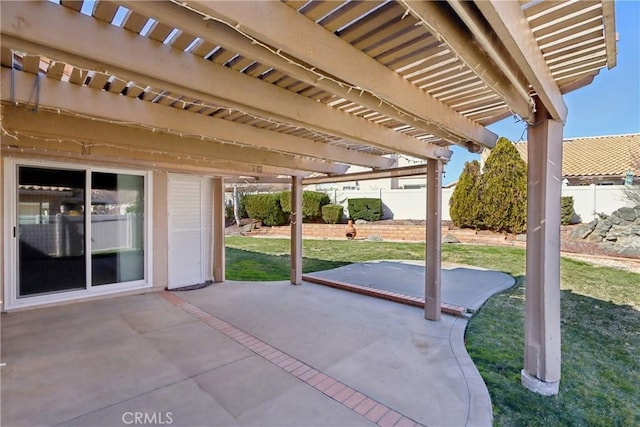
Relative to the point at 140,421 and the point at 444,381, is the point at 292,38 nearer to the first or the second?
the point at 140,421

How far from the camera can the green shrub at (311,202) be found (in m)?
19.8

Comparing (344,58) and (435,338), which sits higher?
(344,58)

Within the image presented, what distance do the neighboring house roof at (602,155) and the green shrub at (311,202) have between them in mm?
11138

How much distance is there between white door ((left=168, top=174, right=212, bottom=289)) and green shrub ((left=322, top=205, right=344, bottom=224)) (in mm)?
11575

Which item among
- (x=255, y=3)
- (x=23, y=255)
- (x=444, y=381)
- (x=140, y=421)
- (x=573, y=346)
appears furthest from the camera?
(x=23, y=255)

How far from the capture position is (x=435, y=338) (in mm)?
4762

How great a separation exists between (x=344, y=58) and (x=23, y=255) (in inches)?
272

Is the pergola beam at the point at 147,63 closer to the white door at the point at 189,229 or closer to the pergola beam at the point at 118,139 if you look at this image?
A: the pergola beam at the point at 118,139

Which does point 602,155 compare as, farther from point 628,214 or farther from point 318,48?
point 318,48

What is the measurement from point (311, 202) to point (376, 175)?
1336 centimetres

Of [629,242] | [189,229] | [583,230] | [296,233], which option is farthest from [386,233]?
[189,229]

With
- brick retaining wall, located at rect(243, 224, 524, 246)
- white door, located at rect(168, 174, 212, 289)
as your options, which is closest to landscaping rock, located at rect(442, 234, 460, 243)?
brick retaining wall, located at rect(243, 224, 524, 246)

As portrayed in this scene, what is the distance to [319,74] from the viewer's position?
240cm

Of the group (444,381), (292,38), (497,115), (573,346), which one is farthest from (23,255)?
(573,346)
